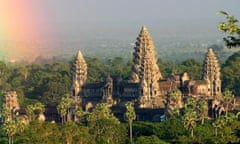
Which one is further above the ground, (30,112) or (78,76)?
(78,76)

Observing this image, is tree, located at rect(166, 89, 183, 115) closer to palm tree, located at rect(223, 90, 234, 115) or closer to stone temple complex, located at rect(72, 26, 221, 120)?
stone temple complex, located at rect(72, 26, 221, 120)

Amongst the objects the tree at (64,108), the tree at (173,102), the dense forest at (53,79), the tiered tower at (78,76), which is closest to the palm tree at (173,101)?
the tree at (173,102)

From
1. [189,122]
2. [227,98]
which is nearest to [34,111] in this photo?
[227,98]

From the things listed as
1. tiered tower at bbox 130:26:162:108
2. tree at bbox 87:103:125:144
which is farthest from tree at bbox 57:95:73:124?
tree at bbox 87:103:125:144

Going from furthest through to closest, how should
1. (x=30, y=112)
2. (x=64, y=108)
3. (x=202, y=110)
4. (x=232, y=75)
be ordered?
(x=232, y=75)
(x=64, y=108)
(x=30, y=112)
(x=202, y=110)

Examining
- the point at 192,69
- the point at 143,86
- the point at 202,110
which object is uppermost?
the point at 192,69

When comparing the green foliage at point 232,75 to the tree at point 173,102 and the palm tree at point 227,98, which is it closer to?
the palm tree at point 227,98

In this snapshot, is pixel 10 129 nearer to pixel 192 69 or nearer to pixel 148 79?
pixel 148 79

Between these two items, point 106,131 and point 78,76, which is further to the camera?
point 78,76

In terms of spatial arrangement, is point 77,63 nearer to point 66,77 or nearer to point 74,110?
point 74,110
